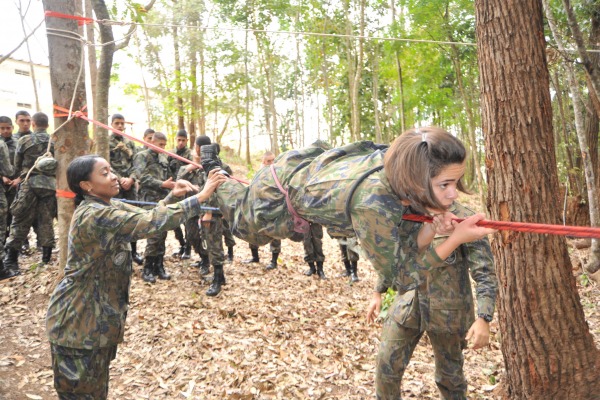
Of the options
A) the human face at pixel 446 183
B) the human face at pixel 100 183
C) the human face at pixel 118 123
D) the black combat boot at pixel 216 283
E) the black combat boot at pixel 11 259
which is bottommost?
the black combat boot at pixel 216 283

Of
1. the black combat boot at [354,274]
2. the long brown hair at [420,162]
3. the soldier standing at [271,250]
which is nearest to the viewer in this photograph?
the long brown hair at [420,162]

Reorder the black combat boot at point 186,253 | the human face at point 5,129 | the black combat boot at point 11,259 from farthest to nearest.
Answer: the black combat boot at point 186,253
the human face at point 5,129
the black combat boot at point 11,259

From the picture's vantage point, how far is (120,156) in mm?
7461

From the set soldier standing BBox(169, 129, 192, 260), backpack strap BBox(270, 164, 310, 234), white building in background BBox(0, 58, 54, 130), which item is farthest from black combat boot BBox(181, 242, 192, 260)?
white building in background BBox(0, 58, 54, 130)

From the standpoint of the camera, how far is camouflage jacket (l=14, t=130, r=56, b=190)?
6348 mm

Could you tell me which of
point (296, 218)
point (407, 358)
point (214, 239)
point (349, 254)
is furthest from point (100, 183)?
point (349, 254)

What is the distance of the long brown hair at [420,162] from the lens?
6.44 feet

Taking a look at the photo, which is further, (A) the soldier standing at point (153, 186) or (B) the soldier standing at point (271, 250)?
(B) the soldier standing at point (271, 250)

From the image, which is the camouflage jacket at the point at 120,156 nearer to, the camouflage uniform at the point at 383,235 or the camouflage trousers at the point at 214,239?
the camouflage trousers at the point at 214,239

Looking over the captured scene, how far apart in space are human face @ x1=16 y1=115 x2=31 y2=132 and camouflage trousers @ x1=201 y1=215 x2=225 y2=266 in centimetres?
320

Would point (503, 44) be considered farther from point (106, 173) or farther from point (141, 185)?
point (141, 185)

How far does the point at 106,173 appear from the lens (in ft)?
9.16

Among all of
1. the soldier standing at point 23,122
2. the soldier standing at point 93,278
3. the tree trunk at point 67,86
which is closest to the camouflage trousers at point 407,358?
the soldier standing at point 93,278

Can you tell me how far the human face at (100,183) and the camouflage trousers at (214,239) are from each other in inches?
133
